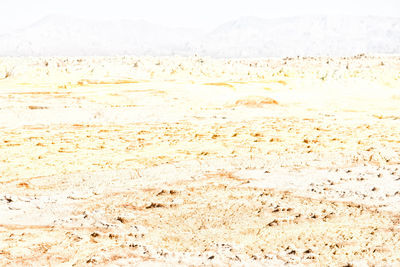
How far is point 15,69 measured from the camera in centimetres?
2191

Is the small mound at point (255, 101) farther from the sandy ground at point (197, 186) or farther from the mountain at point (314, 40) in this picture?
the mountain at point (314, 40)

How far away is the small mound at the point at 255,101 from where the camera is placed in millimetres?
13781

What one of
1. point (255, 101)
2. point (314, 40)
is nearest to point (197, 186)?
point (255, 101)

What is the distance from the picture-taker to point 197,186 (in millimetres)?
5906

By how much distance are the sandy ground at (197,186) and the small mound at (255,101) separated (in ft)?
2.53

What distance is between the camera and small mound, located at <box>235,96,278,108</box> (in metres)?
13.8

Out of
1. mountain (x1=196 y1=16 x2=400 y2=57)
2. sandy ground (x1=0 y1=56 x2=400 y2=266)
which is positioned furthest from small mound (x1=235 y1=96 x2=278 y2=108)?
mountain (x1=196 y1=16 x2=400 y2=57)

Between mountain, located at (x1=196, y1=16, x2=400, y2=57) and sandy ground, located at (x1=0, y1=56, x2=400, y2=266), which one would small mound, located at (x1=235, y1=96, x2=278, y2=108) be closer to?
sandy ground, located at (x1=0, y1=56, x2=400, y2=266)

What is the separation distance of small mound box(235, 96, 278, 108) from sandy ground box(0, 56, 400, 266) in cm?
77

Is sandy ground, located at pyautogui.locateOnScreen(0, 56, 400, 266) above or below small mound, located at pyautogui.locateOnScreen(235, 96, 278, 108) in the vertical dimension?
above

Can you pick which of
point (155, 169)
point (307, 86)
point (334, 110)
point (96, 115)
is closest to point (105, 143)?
point (155, 169)

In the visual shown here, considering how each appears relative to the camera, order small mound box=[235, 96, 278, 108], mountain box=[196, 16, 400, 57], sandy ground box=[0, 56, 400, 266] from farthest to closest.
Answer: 1. mountain box=[196, 16, 400, 57]
2. small mound box=[235, 96, 278, 108]
3. sandy ground box=[0, 56, 400, 266]

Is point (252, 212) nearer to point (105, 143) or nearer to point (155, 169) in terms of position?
point (155, 169)

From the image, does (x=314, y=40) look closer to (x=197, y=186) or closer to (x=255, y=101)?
(x=255, y=101)
